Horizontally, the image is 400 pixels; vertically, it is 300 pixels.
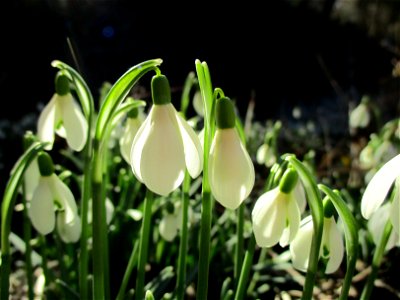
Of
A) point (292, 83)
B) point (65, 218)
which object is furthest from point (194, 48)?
point (65, 218)

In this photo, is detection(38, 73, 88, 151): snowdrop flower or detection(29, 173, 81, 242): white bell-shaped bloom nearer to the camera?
detection(29, 173, 81, 242): white bell-shaped bloom

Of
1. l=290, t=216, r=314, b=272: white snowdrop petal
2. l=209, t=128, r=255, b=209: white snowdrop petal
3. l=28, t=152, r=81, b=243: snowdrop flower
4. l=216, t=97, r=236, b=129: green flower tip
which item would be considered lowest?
l=290, t=216, r=314, b=272: white snowdrop petal

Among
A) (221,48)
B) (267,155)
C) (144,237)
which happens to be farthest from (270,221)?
(221,48)

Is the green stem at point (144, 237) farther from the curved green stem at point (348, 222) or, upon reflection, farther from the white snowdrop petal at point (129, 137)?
the curved green stem at point (348, 222)

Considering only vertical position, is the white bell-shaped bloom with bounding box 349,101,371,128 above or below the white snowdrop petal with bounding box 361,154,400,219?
below

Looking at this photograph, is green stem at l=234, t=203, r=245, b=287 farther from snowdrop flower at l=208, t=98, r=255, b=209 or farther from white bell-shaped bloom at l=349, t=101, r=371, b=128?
white bell-shaped bloom at l=349, t=101, r=371, b=128

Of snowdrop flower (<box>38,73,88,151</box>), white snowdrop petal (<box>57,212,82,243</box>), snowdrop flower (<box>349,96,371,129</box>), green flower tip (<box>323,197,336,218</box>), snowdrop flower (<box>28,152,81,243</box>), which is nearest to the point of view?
green flower tip (<box>323,197,336,218</box>)

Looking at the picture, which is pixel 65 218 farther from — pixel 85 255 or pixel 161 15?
pixel 161 15

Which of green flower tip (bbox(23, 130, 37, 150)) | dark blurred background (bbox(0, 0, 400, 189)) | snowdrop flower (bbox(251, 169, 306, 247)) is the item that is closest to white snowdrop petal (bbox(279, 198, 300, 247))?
snowdrop flower (bbox(251, 169, 306, 247))
